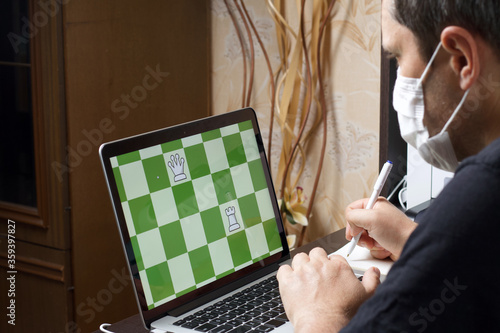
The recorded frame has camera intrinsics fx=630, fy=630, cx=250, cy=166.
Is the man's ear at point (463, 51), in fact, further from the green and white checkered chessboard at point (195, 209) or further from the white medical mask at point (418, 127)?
the green and white checkered chessboard at point (195, 209)

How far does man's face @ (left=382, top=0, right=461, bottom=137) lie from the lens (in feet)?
2.73

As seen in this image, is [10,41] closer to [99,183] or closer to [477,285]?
[99,183]

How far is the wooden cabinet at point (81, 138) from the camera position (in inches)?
73.4

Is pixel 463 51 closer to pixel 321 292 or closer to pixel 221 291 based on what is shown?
pixel 321 292

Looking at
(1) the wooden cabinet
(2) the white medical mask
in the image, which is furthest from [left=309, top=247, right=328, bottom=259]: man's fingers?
(1) the wooden cabinet

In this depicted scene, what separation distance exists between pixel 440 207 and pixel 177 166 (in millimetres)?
569

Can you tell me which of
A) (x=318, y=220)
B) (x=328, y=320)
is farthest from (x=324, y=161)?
(x=328, y=320)

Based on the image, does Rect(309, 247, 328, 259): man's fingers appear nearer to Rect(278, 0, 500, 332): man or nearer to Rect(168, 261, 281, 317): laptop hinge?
Rect(278, 0, 500, 332): man

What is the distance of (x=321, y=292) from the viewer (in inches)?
36.9

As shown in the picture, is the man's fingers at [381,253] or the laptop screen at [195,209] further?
the man's fingers at [381,253]

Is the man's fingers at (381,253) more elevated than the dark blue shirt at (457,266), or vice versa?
the dark blue shirt at (457,266)

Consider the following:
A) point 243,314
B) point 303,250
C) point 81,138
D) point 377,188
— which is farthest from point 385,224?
point 81,138

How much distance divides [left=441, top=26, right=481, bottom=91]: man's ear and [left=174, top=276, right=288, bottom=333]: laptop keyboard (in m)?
0.50

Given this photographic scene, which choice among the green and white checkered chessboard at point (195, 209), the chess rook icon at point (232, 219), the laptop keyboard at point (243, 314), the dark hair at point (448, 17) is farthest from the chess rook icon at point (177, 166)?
the dark hair at point (448, 17)
